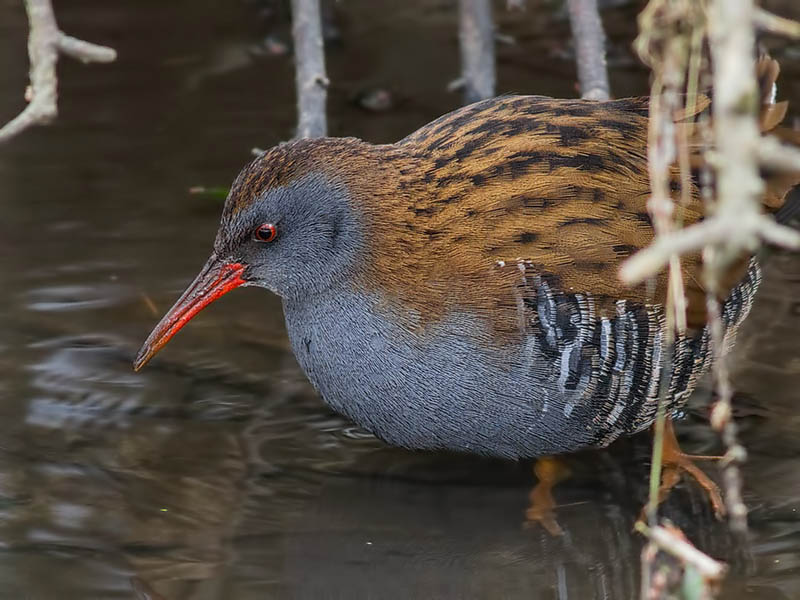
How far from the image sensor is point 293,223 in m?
3.68

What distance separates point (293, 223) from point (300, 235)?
0.04m

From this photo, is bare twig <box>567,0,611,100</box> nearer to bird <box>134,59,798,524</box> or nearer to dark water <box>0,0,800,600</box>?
bird <box>134,59,798,524</box>

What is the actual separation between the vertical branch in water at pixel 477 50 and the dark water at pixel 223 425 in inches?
22.6

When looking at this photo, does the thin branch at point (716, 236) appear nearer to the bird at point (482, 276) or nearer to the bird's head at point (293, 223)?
the bird at point (482, 276)

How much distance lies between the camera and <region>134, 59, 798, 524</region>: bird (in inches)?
137

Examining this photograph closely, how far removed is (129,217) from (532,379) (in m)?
2.45

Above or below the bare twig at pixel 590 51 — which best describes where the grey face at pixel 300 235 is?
below

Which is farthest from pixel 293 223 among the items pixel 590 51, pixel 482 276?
pixel 590 51

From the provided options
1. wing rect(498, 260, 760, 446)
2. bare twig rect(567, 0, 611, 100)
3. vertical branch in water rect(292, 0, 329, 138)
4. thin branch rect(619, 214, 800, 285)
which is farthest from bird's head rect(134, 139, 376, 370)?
thin branch rect(619, 214, 800, 285)

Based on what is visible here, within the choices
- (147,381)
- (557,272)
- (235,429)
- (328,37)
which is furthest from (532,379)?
(328,37)

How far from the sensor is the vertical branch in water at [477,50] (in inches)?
205

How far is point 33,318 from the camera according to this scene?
15.6 ft

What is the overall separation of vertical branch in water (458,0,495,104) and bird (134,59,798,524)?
150 cm

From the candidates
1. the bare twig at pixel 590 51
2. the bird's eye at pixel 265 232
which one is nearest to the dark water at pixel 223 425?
the bird's eye at pixel 265 232
